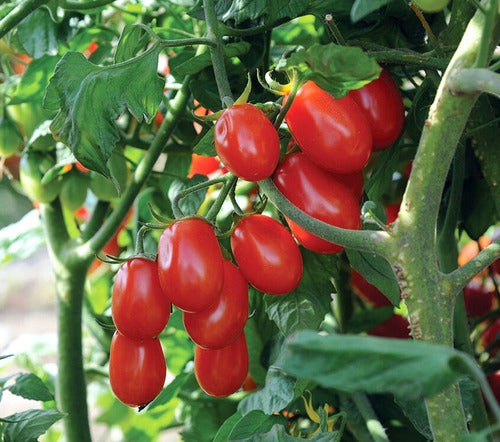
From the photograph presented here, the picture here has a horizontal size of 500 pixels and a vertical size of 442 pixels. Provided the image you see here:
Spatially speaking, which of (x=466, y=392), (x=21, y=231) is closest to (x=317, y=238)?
(x=466, y=392)

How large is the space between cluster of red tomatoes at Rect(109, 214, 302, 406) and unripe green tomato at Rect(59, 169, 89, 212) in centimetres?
27

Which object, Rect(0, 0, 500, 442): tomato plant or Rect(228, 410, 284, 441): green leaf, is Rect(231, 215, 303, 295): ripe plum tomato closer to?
Rect(0, 0, 500, 442): tomato plant

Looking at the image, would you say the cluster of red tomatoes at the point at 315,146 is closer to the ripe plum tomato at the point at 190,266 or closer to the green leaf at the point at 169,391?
the ripe plum tomato at the point at 190,266

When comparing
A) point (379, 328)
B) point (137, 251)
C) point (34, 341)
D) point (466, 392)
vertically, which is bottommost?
point (34, 341)

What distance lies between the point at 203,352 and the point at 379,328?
1.15 feet

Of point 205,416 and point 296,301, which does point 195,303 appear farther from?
point 205,416

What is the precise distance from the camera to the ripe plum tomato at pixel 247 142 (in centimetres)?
43

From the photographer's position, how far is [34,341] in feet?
3.46

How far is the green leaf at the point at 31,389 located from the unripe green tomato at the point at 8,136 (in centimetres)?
26

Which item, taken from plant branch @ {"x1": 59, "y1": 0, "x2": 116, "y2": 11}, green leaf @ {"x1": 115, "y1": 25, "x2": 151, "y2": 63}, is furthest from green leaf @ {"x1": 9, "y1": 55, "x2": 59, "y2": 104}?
green leaf @ {"x1": 115, "y1": 25, "x2": 151, "y2": 63}

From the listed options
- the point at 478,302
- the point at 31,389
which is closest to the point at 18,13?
the point at 31,389

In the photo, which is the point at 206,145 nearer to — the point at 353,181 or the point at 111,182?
the point at 353,181

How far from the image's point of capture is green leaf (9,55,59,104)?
706mm

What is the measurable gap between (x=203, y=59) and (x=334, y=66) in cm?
15
